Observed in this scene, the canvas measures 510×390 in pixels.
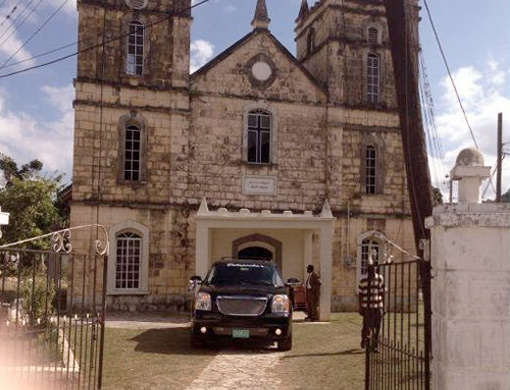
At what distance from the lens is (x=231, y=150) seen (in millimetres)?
20578

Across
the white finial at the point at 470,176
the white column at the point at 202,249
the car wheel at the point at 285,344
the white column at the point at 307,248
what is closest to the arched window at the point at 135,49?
the white column at the point at 202,249

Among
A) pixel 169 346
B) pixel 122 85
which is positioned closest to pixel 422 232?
pixel 169 346

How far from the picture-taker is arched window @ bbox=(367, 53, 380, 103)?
73.9 feet

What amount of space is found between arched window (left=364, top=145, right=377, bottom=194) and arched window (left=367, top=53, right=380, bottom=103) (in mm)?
1952

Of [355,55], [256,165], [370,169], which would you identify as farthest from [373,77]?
[256,165]

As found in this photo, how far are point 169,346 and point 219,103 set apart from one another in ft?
33.0

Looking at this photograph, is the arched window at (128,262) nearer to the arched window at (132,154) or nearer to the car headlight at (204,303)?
the arched window at (132,154)

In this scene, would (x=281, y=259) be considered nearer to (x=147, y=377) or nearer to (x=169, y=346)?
(x=169, y=346)

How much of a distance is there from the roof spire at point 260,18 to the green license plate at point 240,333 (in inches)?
501

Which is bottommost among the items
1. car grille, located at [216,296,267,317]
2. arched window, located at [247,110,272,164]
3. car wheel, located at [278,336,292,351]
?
car wheel, located at [278,336,292,351]

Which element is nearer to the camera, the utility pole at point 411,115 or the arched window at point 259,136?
the utility pole at point 411,115

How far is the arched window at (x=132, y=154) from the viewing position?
65.2 ft

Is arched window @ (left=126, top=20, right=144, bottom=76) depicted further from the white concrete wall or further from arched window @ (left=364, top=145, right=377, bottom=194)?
the white concrete wall

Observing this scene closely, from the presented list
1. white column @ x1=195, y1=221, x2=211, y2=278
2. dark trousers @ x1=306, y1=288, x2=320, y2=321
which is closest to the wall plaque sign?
white column @ x1=195, y1=221, x2=211, y2=278
